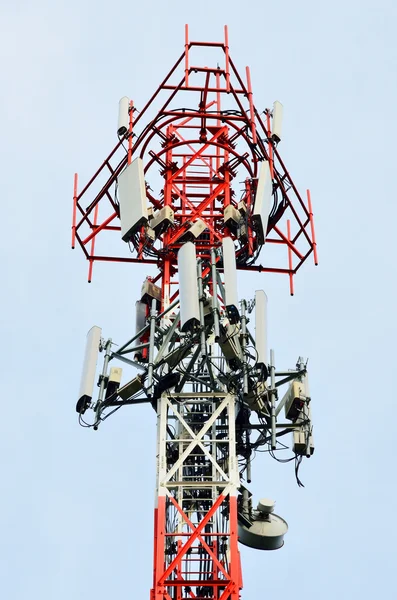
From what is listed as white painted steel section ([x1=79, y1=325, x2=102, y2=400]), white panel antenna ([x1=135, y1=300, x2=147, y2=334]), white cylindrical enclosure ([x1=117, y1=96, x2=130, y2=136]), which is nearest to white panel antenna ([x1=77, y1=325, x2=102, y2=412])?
white painted steel section ([x1=79, y1=325, x2=102, y2=400])

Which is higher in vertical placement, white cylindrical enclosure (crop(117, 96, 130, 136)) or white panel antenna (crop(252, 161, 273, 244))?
white cylindrical enclosure (crop(117, 96, 130, 136))

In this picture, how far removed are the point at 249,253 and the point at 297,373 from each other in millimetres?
4315

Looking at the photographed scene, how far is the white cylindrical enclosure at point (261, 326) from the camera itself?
31109 millimetres

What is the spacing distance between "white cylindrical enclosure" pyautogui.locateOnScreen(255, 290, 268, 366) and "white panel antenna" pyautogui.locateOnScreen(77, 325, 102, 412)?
4.41 metres

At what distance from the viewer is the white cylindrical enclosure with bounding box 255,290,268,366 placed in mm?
31109

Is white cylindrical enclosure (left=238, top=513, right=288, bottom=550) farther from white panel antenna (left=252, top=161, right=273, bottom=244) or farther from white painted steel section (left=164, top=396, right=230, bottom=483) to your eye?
white panel antenna (left=252, top=161, right=273, bottom=244)

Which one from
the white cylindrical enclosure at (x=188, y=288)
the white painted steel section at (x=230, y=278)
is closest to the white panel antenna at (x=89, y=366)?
the white cylindrical enclosure at (x=188, y=288)

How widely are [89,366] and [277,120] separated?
33.7 feet

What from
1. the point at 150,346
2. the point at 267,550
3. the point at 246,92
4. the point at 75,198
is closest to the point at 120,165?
the point at 75,198

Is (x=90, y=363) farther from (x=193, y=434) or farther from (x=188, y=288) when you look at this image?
(x=193, y=434)

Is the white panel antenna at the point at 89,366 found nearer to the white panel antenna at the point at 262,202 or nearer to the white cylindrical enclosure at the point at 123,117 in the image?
the white panel antenna at the point at 262,202

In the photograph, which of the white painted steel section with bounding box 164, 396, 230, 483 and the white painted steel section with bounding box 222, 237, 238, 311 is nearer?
the white painted steel section with bounding box 164, 396, 230, 483

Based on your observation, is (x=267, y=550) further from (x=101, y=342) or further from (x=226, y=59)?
(x=226, y=59)

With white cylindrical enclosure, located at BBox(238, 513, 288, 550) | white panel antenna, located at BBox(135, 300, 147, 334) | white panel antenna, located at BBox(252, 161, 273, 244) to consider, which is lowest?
white cylindrical enclosure, located at BBox(238, 513, 288, 550)
